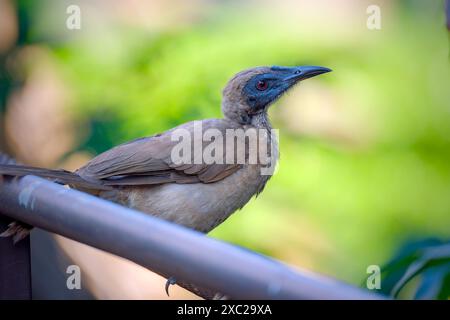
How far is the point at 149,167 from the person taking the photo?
316 centimetres

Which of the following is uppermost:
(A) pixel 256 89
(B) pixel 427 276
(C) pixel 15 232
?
→ (A) pixel 256 89

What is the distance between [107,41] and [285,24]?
3.82ft

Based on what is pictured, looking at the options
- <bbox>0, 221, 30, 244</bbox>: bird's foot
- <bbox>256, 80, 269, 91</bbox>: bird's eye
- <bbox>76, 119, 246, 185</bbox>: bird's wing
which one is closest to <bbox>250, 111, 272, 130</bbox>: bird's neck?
<bbox>256, 80, 269, 91</bbox>: bird's eye

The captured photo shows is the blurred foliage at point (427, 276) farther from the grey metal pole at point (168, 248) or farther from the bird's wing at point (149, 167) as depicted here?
the grey metal pole at point (168, 248)

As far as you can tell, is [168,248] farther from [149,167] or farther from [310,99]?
[310,99]

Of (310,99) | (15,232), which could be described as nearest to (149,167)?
(15,232)

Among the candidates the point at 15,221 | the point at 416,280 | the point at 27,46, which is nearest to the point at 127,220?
the point at 15,221

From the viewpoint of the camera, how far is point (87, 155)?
5227 millimetres

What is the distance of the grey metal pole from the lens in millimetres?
1301

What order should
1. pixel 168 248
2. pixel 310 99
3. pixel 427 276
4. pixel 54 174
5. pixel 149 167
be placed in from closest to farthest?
pixel 168 248
pixel 54 174
pixel 427 276
pixel 149 167
pixel 310 99

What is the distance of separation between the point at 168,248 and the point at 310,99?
346 cm

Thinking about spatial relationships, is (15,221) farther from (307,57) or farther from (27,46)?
(27,46)

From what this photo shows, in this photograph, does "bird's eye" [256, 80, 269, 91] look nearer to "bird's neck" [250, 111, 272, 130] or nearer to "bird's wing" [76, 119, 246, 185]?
"bird's neck" [250, 111, 272, 130]

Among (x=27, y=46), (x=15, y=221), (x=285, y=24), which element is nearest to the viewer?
(x=15, y=221)
